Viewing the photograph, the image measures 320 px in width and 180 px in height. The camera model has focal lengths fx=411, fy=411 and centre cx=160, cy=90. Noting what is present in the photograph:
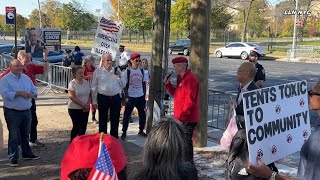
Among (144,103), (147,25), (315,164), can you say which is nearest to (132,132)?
(144,103)

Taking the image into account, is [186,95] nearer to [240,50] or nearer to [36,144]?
[36,144]

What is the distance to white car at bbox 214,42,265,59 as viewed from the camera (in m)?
33.2

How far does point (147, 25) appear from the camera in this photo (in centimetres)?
5322

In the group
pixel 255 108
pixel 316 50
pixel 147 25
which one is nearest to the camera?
pixel 255 108

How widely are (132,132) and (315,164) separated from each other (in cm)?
674

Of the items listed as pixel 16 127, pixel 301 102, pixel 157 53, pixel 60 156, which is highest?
pixel 157 53

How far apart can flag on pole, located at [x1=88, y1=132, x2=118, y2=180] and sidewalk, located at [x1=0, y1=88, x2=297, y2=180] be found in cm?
266

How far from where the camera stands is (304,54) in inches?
1409

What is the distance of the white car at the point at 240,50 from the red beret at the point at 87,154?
31.5 m

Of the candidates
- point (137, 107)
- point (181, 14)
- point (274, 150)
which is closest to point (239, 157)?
point (274, 150)

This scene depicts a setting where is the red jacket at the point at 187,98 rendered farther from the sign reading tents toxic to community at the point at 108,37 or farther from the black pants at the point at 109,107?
the sign reading tents toxic to community at the point at 108,37

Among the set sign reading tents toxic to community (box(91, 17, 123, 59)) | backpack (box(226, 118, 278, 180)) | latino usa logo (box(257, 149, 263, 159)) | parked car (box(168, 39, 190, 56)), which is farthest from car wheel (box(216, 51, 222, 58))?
latino usa logo (box(257, 149, 263, 159))

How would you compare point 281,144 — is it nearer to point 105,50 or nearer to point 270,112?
point 270,112

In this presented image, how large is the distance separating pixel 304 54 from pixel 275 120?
34.2 meters
